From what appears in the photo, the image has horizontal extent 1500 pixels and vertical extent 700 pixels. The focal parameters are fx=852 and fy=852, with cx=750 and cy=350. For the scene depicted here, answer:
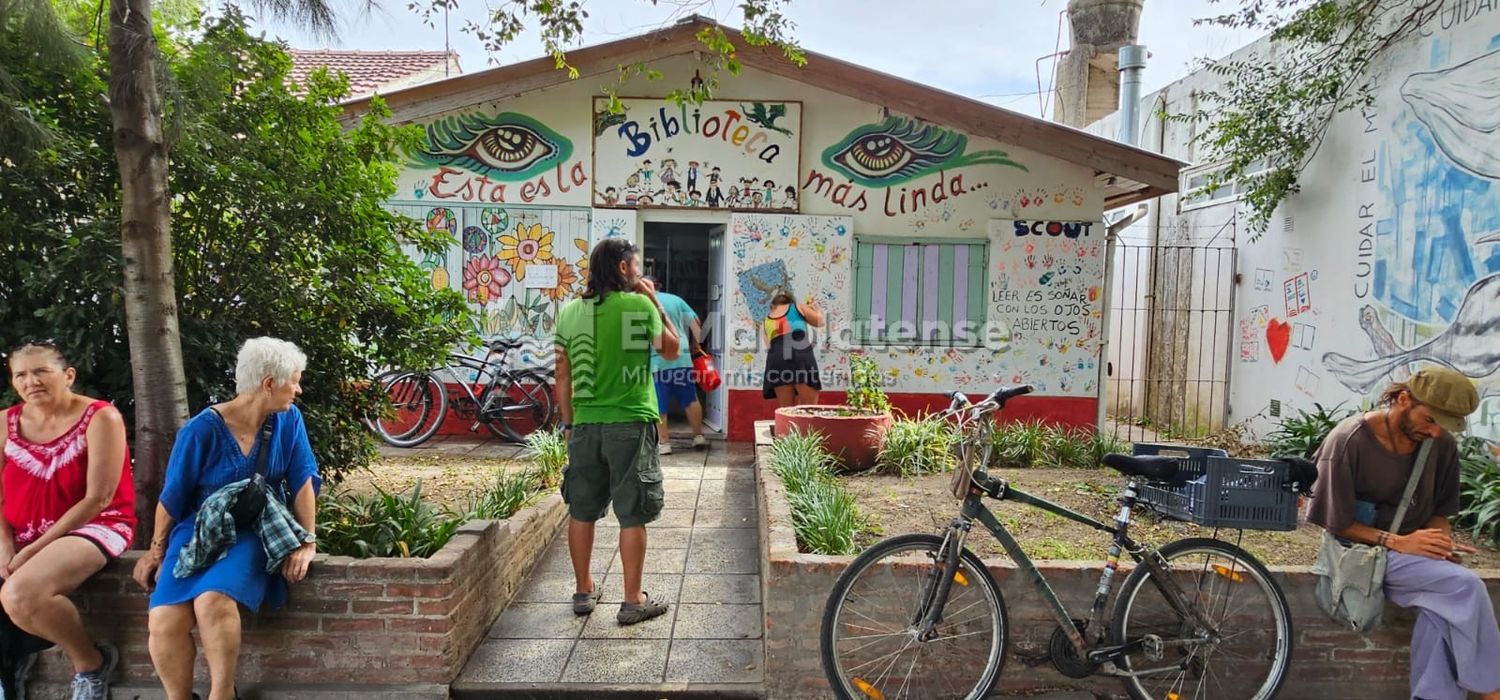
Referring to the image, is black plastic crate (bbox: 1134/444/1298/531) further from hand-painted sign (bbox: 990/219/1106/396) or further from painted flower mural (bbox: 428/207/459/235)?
painted flower mural (bbox: 428/207/459/235)

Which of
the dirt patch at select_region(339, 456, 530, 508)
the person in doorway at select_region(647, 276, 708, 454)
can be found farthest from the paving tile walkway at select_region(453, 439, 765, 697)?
the person in doorway at select_region(647, 276, 708, 454)

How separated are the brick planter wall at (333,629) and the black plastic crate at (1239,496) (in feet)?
9.46

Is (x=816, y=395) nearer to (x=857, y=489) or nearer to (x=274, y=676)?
(x=857, y=489)

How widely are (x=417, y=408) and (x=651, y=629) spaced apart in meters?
4.88

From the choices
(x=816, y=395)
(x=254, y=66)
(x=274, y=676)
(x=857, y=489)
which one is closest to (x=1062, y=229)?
(x=816, y=395)

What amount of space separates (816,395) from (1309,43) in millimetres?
5173

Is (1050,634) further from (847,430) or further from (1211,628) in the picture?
(847,430)

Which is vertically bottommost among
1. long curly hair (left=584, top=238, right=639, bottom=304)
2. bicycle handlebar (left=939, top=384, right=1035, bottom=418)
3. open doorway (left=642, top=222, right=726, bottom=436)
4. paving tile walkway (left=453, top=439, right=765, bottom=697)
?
paving tile walkway (left=453, top=439, right=765, bottom=697)

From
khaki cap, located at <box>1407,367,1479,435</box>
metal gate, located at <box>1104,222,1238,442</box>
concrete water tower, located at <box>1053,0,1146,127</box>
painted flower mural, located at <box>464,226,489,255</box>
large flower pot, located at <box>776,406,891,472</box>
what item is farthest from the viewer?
concrete water tower, located at <box>1053,0,1146,127</box>

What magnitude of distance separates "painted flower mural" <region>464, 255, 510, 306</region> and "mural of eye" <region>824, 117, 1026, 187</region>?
329 cm

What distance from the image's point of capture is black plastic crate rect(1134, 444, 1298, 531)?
3.20m

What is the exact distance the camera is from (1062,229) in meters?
8.15

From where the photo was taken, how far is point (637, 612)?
157 inches

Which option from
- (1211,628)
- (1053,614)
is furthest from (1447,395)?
(1053,614)
